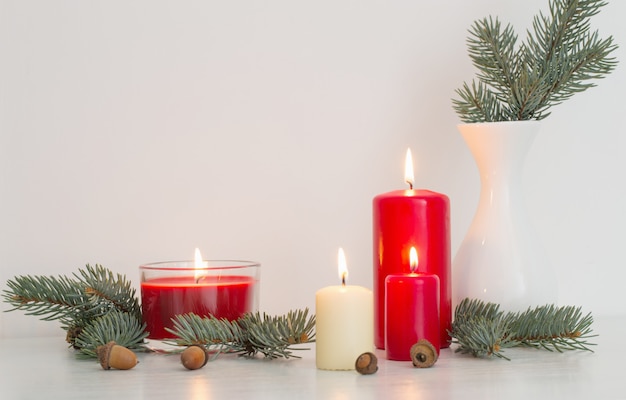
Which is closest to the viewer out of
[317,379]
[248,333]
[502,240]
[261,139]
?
[317,379]

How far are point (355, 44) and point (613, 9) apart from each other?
0.43m

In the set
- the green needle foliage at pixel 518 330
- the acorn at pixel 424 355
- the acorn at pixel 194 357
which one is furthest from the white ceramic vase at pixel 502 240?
the acorn at pixel 194 357

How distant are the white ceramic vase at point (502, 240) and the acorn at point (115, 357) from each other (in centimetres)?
41

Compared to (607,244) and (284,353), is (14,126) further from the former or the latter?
(607,244)

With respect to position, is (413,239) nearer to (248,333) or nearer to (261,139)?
(248,333)

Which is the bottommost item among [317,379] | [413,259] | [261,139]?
[317,379]

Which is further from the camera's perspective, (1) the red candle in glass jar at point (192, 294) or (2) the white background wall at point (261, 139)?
(2) the white background wall at point (261, 139)

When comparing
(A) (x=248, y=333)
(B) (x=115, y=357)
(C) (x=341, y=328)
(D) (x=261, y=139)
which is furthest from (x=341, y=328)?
(D) (x=261, y=139)

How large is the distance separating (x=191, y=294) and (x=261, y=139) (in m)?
0.35

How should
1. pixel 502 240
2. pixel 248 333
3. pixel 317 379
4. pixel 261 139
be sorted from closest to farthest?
pixel 317 379 → pixel 248 333 → pixel 502 240 → pixel 261 139

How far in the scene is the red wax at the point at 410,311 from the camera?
0.84 m

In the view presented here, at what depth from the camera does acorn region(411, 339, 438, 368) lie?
31.5 inches

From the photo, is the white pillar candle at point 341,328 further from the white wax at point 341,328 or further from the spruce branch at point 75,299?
the spruce branch at point 75,299

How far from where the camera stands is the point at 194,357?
2.60 feet
